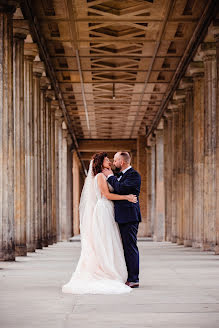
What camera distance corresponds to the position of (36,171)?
25375mm

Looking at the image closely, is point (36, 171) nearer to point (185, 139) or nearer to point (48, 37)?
point (48, 37)

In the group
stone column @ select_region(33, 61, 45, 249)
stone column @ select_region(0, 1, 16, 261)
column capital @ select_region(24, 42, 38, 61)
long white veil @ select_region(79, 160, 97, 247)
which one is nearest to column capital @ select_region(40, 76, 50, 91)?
stone column @ select_region(33, 61, 45, 249)

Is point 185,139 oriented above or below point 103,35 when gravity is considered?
below

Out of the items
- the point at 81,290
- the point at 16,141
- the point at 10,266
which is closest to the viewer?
the point at 81,290

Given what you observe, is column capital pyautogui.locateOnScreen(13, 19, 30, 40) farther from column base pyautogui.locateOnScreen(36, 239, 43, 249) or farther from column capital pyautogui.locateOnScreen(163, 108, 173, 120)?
column capital pyautogui.locateOnScreen(163, 108, 173, 120)

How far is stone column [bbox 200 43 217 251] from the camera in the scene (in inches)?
940

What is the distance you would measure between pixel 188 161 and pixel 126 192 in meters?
20.2

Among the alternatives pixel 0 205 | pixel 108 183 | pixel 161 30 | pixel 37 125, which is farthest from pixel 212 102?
pixel 108 183

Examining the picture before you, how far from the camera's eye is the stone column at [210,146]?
2388 cm

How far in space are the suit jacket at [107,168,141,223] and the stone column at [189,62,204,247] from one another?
15.9 meters

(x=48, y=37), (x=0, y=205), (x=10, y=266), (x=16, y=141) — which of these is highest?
(x=48, y=37)

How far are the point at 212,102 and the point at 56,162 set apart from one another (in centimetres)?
1372

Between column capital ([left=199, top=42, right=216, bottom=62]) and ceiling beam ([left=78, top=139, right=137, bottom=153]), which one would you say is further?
ceiling beam ([left=78, top=139, right=137, bottom=153])

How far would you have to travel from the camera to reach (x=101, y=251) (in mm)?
11055
